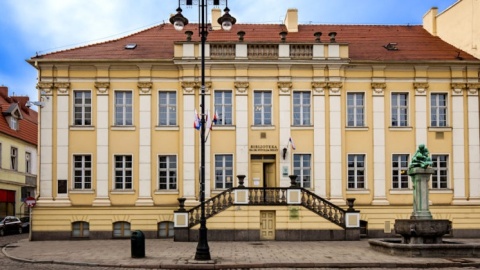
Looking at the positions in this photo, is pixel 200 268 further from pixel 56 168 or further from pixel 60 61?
pixel 60 61

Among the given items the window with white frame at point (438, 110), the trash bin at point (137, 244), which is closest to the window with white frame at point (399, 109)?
the window with white frame at point (438, 110)

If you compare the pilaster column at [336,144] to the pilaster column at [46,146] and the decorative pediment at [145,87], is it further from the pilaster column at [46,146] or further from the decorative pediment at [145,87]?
the pilaster column at [46,146]

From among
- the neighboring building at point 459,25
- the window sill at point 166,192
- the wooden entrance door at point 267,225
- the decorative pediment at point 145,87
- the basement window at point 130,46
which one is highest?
the neighboring building at point 459,25

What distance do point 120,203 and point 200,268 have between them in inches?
521

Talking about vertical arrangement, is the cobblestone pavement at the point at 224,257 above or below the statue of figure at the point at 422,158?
below

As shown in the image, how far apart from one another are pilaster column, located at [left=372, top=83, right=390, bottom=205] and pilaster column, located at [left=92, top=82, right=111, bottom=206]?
14.1 meters

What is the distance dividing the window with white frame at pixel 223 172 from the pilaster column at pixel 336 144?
538cm

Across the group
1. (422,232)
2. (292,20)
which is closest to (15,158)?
(292,20)

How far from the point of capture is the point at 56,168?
32.1 metres

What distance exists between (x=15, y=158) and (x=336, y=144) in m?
29.4

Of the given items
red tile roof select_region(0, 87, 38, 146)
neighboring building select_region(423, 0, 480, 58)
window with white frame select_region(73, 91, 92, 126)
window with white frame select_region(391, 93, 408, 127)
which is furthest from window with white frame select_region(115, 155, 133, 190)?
neighboring building select_region(423, 0, 480, 58)

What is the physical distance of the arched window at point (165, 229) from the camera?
3195cm

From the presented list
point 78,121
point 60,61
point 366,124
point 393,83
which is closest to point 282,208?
point 366,124

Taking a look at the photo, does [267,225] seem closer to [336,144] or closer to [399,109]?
[336,144]
